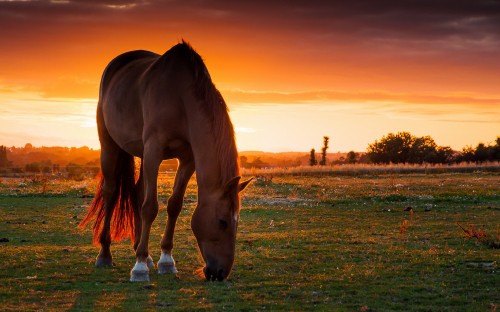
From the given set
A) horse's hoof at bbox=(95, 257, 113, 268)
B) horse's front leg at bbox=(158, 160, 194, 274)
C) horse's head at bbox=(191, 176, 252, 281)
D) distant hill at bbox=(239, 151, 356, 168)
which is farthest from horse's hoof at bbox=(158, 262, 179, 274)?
distant hill at bbox=(239, 151, 356, 168)

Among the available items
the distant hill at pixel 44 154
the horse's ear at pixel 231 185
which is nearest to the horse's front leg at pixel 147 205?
the horse's ear at pixel 231 185

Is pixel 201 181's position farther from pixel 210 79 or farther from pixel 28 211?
pixel 28 211

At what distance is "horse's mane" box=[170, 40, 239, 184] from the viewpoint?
7.40 metres

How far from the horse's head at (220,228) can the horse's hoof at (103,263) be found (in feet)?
7.73

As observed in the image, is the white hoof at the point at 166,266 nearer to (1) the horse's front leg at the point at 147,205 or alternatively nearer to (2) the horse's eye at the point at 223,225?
(1) the horse's front leg at the point at 147,205

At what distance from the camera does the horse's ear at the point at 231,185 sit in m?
7.13

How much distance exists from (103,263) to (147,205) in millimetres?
1466

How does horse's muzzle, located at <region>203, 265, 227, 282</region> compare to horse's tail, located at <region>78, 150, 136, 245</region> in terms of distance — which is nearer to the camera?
horse's muzzle, located at <region>203, 265, 227, 282</region>

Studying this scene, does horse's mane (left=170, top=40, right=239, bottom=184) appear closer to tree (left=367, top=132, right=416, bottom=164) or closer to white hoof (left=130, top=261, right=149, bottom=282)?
white hoof (left=130, top=261, right=149, bottom=282)

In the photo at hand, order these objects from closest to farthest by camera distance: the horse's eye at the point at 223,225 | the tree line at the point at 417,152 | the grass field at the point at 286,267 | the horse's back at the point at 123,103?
1. the grass field at the point at 286,267
2. the horse's eye at the point at 223,225
3. the horse's back at the point at 123,103
4. the tree line at the point at 417,152

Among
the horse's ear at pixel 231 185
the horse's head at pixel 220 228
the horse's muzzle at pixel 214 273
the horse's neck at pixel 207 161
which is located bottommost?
the horse's muzzle at pixel 214 273

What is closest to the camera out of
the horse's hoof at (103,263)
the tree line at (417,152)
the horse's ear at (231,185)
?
the horse's ear at (231,185)

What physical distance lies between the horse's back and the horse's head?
2026 mm

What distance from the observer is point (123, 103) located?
29.9ft
